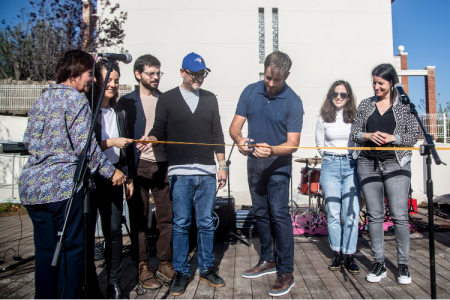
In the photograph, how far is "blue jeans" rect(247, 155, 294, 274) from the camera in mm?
2566

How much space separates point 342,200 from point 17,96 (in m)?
12.7

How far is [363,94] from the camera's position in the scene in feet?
47.6

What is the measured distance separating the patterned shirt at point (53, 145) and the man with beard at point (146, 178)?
975mm

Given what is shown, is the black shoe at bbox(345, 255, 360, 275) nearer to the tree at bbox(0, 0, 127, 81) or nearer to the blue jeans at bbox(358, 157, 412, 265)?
the blue jeans at bbox(358, 157, 412, 265)

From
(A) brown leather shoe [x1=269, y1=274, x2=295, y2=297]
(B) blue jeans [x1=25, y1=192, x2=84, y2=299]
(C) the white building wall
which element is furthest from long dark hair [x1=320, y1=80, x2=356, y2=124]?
(C) the white building wall

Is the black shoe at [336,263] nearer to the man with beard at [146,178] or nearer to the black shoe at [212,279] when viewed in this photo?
the black shoe at [212,279]

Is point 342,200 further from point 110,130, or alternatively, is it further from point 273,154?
point 110,130

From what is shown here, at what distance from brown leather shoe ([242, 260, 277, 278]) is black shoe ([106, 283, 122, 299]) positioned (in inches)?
42.0

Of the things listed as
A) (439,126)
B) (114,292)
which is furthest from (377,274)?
(439,126)

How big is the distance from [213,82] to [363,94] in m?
7.08

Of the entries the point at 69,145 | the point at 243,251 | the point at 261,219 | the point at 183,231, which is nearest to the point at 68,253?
the point at 69,145

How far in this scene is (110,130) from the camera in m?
2.46

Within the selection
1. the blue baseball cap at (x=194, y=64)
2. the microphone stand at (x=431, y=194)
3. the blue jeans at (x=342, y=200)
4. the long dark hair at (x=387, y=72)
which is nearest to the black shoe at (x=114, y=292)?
the blue baseball cap at (x=194, y=64)

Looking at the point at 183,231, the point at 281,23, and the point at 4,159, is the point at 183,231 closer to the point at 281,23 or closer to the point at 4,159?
the point at 4,159
